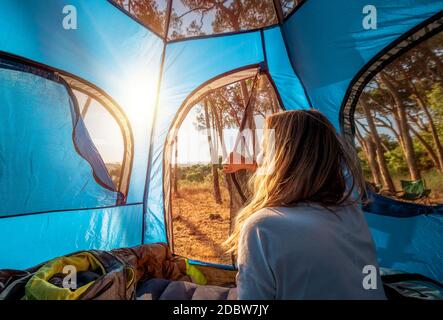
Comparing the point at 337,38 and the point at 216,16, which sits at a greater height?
the point at 216,16

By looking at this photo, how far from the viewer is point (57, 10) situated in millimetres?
1722

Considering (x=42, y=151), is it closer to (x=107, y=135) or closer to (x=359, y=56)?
(x=107, y=135)

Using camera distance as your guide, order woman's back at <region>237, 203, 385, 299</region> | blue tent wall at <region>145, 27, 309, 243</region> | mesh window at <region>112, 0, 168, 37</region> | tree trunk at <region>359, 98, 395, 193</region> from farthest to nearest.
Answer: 1. blue tent wall at <region>145, 27, 309, 243</region>
2. mesh window at <region>112, 0, 168, 37</region>
3. tree trunk at <region>359, 98, 395, 193</region>
4. woman's back at <region>237, 203, 385, 299</region>

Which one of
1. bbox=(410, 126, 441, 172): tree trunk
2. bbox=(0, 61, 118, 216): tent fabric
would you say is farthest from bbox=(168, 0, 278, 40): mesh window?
bbox=(410, 126, 441, 172): tree trunk

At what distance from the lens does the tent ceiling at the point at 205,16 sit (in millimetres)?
2375

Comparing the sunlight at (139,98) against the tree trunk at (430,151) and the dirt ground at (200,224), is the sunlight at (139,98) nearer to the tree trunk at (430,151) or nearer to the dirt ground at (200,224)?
the dirt ground at (200,224)

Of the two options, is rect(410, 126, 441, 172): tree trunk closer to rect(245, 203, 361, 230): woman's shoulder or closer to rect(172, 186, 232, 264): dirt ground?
rect(245, 203, 361, 230): woman's shoulder

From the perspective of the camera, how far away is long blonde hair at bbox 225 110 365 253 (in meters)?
0.93

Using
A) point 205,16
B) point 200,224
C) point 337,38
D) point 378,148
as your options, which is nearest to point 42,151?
point 205,16

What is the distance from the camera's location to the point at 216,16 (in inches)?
97.0

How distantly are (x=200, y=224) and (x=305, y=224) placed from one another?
4.71 metres

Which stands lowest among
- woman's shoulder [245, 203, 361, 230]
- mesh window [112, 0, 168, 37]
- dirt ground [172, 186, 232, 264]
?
dirt ground [172, 186, 232, 264]
